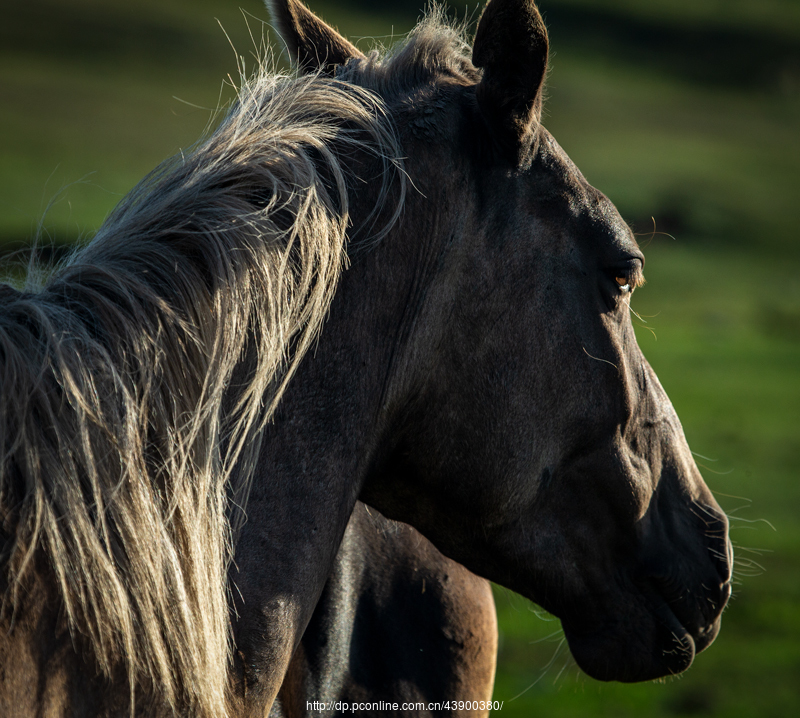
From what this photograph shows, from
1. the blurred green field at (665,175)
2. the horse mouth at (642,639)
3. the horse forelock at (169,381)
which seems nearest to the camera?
the horse forelock at (169,381)

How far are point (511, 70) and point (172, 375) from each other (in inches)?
42.4

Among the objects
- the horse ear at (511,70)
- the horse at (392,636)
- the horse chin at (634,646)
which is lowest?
the horse at (392,636)

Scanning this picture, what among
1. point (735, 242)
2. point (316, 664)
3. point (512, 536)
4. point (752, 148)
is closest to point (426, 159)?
point (512, 536)

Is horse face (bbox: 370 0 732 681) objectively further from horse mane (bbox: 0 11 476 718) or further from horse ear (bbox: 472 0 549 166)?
horse mane (bbox: 0 11 476 718)

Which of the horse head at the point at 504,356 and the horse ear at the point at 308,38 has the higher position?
the horse ear at the point at 308,38

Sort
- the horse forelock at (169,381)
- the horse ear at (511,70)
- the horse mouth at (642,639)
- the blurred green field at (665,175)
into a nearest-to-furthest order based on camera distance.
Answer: the horse forelock at (169,381) → the horse ear at (511,70) → the horse mouth at (642,639) → the blurred green field at (665,175)

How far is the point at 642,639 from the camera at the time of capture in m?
2.14

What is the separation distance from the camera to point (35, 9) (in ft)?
201

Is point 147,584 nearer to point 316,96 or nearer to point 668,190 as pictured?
point 316,96

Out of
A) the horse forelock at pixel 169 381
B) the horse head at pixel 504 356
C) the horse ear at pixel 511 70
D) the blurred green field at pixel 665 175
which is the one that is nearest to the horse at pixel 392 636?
the blurred green field at pixel 665 175

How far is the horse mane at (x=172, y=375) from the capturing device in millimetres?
1433

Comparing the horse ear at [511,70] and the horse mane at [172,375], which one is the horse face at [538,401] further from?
the horse mane at [172,375]

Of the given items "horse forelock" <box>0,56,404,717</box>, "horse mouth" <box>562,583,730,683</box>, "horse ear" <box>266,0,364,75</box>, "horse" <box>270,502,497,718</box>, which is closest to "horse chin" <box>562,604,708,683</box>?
"horse mouth" <box>562,583,730,683</box>

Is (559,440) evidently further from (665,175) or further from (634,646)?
(665,175)
